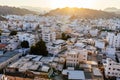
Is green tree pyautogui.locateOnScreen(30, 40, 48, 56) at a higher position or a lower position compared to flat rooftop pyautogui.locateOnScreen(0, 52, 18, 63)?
higher

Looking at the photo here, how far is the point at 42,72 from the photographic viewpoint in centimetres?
1277

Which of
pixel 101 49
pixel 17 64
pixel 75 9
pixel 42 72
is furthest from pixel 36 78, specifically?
pixel 75 9

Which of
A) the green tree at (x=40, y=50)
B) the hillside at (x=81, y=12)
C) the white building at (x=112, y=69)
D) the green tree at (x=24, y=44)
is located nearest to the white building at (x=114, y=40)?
the green tree at (x=40, y=50)

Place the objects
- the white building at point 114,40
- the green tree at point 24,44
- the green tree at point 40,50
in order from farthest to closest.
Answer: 1. the white building at point 114,40
2. the green tree at point 24,44
3. the green tree at point 40,50

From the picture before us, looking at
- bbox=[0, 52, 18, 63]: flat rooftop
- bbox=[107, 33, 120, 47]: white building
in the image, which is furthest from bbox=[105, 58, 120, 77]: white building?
bbox=[107, 33, 120, 47]: white building

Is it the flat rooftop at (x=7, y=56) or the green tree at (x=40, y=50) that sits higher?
the green tree at (x=40, y=50)

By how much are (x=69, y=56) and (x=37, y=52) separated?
11.6 feet

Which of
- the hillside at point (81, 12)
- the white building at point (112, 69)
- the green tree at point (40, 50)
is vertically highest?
the hillside at point (81, 12)

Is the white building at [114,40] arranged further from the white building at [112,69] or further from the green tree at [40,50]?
the white building at [112,69]

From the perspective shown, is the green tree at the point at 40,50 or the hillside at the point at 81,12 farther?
the hillside at the point at 81,12

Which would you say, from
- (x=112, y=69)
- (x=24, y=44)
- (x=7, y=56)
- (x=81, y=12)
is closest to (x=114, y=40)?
(x=112, y=69)

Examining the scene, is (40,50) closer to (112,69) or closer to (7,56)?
(7,56)

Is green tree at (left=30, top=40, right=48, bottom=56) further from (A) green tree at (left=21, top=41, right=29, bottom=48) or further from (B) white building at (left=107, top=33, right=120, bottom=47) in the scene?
(B) white building at (left=107, top=33, right=120, bottom=47)

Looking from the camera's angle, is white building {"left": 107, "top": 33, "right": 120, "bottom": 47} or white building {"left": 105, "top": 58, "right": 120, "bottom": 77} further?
white building {"left": 107, "top": 33, "right": 120, "bottom": 47}
